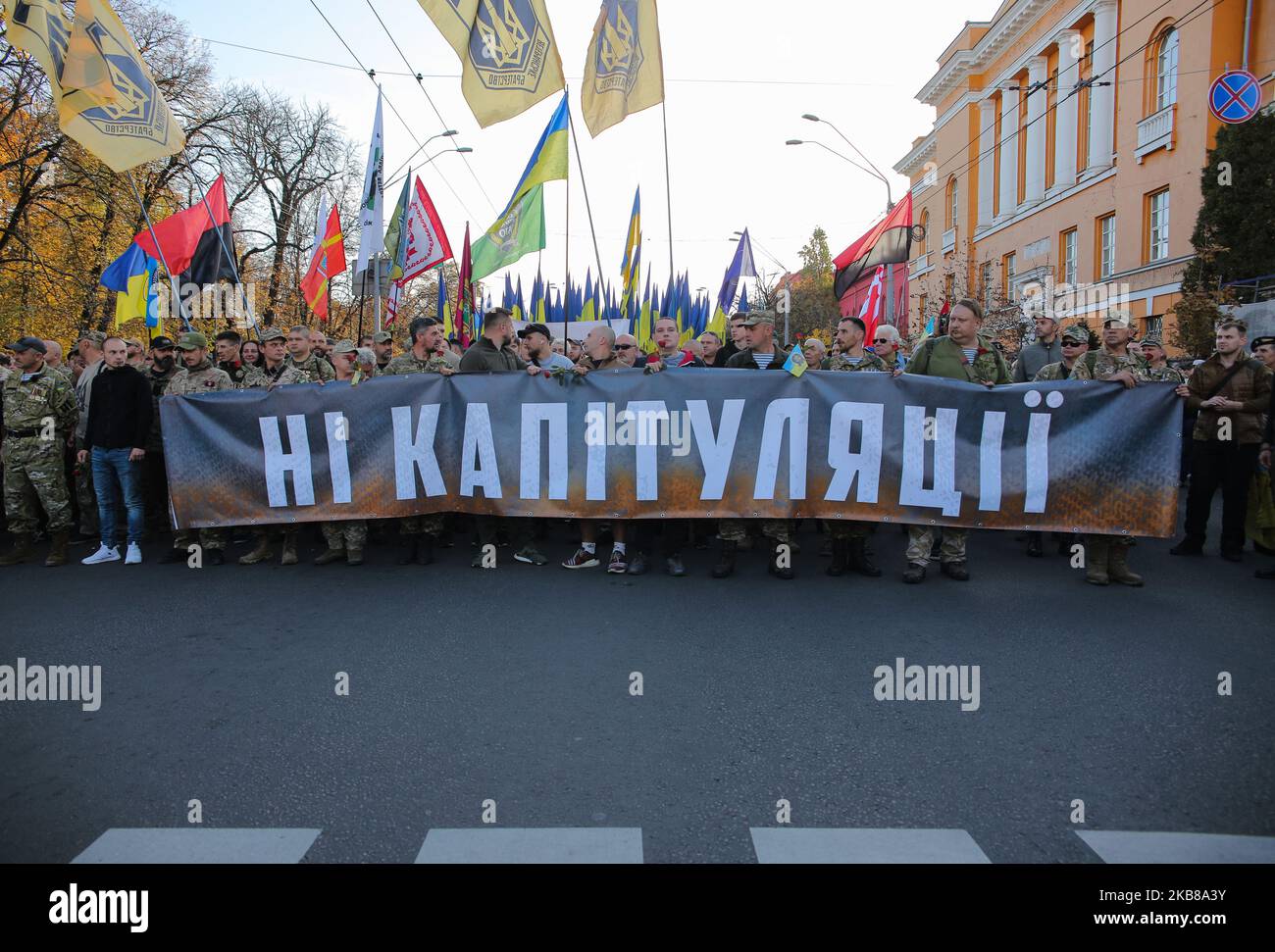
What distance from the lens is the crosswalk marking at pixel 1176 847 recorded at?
2.72 m

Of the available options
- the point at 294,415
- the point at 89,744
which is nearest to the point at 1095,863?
the point at 89,744

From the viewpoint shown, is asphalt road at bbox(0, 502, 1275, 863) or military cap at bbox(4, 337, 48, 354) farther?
military cap at bbox(4, 337, 48, 354)

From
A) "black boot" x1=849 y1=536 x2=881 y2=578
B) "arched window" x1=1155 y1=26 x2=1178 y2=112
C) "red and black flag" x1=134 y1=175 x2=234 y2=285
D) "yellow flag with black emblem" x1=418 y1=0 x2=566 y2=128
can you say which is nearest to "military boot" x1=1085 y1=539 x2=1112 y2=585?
"black boot" x1=849 y1=536 x2=881 y2=578

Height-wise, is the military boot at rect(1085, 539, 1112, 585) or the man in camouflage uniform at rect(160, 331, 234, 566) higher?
the man in camouflage uniform at rect(160, 331, 234, 566)

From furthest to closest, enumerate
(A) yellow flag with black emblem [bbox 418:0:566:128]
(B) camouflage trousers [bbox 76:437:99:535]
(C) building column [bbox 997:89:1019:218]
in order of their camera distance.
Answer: (C) building column [bbox 997:89:1019:218], (A) yellow flag with black emblem [bbox 418:0:566:128], (B) camouflage trousers [bbox 76:437:99:535]

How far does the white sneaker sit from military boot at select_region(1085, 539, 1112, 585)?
8571mm

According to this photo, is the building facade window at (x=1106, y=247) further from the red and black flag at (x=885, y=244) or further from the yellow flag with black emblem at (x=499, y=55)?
the yellow flag with black emblem at (x=499, y=55)

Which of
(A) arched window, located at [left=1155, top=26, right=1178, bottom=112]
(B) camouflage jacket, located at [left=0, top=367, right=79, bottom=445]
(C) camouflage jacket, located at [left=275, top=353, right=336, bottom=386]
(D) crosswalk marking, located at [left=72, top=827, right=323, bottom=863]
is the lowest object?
(D) crosswalk marking, located at [left=72, top=827, right=323, bottom=863]

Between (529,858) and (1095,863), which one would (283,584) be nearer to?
(529,858)

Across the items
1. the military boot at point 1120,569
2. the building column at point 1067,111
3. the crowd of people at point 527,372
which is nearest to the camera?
the military boot at point 1120,569

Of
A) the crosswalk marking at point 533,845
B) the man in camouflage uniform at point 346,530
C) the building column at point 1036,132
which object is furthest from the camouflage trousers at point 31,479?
the building column at point 1036,132

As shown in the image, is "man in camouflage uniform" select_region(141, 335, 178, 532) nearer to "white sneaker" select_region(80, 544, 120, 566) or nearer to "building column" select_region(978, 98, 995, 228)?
"white sneaker" select_region(80, 544, 120, 566)

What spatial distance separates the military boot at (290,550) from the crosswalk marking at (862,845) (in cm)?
595

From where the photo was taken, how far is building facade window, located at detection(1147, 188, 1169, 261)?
26.0 m
